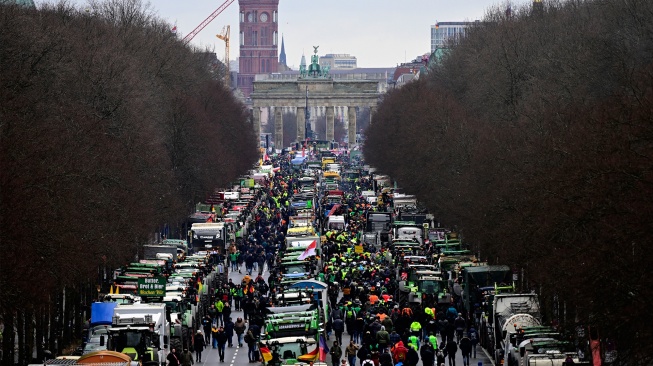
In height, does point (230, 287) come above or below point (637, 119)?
below

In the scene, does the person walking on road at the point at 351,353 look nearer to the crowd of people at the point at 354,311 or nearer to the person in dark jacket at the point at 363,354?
the crowd of people at the point at 354,311

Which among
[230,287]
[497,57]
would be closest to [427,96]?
[497,57]

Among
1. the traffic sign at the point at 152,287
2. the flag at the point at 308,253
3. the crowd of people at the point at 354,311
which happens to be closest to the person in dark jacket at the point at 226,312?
the crowd of people at the point at 354,311

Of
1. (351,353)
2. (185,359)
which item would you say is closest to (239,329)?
(351,353)

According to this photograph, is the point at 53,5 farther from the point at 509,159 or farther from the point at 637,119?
the point at 637,119

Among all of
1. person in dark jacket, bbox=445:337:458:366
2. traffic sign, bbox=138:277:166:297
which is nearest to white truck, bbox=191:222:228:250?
traffic sign, bbox=138:277:166:297

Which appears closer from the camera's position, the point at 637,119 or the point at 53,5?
the point at 637,119

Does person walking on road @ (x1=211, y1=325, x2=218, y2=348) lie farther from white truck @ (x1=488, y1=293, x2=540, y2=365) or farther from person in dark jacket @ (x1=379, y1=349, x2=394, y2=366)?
person in dark jacket @ (x1=379, y1=349, x2=394, y2=366)
